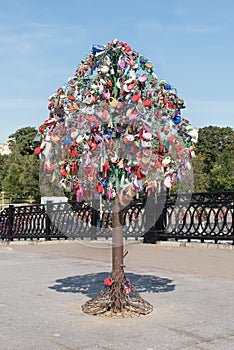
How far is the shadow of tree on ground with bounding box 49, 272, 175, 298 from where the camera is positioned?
750 centimetres

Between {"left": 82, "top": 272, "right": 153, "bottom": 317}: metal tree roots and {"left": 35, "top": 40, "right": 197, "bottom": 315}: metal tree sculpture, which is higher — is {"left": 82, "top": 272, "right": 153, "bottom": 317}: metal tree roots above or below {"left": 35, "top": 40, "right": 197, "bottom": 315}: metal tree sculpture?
below

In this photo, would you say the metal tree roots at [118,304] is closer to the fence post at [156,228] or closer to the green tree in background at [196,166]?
the fence post at [156,228]

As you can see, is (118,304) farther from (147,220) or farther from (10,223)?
(10,223)

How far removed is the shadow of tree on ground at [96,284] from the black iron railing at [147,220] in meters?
1.64

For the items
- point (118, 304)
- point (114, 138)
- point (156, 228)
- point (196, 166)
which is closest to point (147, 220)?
point (156, 228)

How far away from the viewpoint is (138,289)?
24.4ft

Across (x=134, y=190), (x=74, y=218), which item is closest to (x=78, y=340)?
(x=134, y=190)

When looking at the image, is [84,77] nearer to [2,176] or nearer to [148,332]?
[148,332]

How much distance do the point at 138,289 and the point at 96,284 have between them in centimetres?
90

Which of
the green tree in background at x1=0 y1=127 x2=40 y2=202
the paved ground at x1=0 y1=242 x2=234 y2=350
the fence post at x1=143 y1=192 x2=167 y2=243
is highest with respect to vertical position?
the green tree in background at x1=0 y1=127 x2=40 y2=202

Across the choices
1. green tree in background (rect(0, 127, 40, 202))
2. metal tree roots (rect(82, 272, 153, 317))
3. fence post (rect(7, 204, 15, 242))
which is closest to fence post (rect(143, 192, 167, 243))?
fence post (rect(7, 204, 15, 242))

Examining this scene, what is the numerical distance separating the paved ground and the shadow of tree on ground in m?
0.02

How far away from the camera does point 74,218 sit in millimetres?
16203

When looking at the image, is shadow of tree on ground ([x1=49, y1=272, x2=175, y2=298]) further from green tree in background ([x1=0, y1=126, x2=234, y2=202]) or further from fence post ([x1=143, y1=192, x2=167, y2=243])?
green tree in background ([x1=0, y1=126, x2=234, y2=202])
